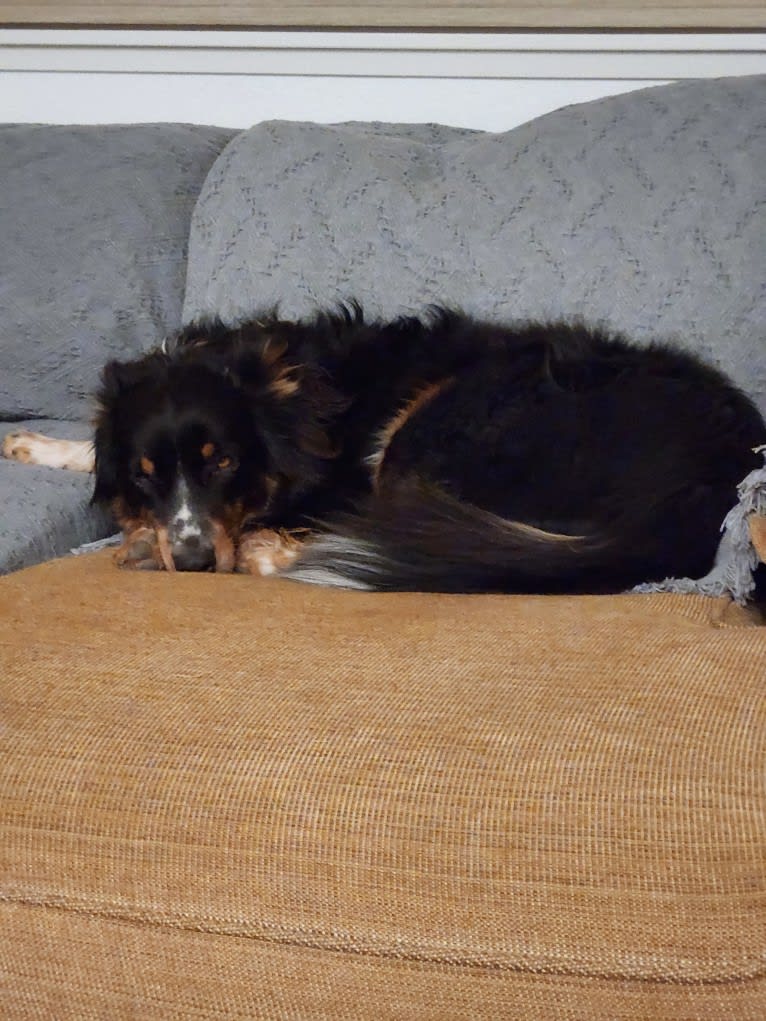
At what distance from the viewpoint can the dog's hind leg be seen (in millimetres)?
2289

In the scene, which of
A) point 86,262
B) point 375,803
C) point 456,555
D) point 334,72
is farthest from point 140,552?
point 334,72

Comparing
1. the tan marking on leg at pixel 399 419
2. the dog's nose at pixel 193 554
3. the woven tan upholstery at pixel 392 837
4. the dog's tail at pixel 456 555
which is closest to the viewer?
the woven tan upholstery at pixel 392 837

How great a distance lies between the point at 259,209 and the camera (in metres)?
2.26

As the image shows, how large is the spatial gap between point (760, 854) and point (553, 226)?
1435 millimetres

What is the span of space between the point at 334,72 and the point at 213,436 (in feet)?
4.08

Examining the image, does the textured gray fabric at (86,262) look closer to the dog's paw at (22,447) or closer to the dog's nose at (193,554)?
the dog's paw at (22,447)

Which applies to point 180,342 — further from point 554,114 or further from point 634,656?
point 634,656

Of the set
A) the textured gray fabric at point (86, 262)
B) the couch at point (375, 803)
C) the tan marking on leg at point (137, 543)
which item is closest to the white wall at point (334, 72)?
the textured gray fabric at point (86, 262)

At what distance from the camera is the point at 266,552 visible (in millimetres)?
1921

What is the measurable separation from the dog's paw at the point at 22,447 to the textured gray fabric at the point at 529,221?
16.8 inches

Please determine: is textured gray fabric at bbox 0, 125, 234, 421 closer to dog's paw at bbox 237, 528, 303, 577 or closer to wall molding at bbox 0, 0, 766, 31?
wall molding at bbox 0, 0, 766, 31

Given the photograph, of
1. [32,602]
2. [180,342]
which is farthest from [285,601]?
[180,342]

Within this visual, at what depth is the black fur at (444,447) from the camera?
1.52 metres

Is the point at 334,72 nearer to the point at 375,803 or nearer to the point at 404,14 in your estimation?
the point at 404,14
